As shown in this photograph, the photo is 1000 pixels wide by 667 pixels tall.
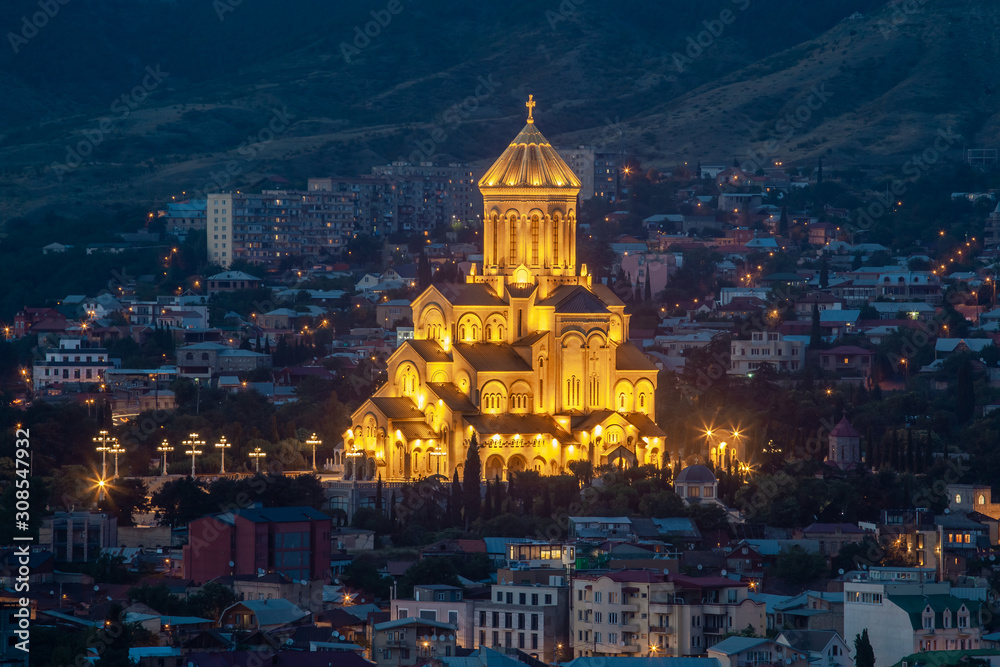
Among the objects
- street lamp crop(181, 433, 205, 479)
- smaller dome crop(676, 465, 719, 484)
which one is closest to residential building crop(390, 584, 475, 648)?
smaller dome crop(676, 465, 719, 484)

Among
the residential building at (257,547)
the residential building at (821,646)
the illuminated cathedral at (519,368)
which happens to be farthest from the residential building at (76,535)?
the residential building at (821,646)

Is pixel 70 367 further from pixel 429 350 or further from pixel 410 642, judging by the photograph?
pixel 410 642

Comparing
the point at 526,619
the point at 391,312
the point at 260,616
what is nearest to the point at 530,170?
the point at 526,619

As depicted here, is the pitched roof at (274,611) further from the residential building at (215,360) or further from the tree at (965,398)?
the residential building at (215,360)

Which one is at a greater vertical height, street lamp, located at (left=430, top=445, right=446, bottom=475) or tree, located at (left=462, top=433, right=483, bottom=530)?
street lamp, located at (left=430, top=445, right=446, bottom=475)

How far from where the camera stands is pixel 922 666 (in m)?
61.3

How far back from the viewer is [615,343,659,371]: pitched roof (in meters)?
95.8

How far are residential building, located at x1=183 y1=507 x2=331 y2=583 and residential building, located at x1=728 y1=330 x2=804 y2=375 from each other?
40960 mm

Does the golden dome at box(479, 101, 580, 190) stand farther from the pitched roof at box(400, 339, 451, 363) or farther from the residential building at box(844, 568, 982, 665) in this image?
the residential building at box(844, 568, 982, 665)

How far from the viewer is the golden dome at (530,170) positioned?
320 feet

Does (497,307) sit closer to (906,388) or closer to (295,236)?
(906,388)

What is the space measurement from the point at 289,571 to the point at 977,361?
47065 millimetres

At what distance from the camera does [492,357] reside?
95.4 meters

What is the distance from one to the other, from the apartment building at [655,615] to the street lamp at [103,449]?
23.1 metres
